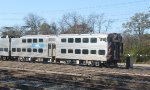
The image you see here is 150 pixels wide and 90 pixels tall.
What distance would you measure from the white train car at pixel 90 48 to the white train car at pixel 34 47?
1.83 metres

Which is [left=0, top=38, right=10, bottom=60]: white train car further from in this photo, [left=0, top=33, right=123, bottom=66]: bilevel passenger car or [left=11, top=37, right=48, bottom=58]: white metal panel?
[left=11, top=37, right=48, bottom=58]: white metal panel

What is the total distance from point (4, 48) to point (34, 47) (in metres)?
7.37

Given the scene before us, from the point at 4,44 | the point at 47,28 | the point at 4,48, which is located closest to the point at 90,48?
the point at 4,48

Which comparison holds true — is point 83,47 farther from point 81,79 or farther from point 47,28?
point 47,28

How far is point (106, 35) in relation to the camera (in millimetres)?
35656

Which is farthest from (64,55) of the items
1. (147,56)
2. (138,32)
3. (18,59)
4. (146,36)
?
(138,32)

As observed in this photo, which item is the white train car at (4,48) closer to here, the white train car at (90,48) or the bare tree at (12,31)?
the white train car at (90,48)

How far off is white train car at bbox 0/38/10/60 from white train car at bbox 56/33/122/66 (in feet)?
36.6

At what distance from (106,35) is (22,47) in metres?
14.4

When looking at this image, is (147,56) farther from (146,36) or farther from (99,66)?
(146,36)

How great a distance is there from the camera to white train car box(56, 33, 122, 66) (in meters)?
35.8

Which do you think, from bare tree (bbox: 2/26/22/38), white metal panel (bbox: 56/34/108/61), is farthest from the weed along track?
bare tree (bbox: 2/26/22/38)

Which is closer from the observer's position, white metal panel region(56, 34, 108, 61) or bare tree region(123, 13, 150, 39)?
white metal panel region(56, 34, 108, 61)

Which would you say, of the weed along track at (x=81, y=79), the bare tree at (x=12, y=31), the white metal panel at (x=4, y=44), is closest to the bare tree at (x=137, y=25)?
the bare tree at (x=12, y=31)
